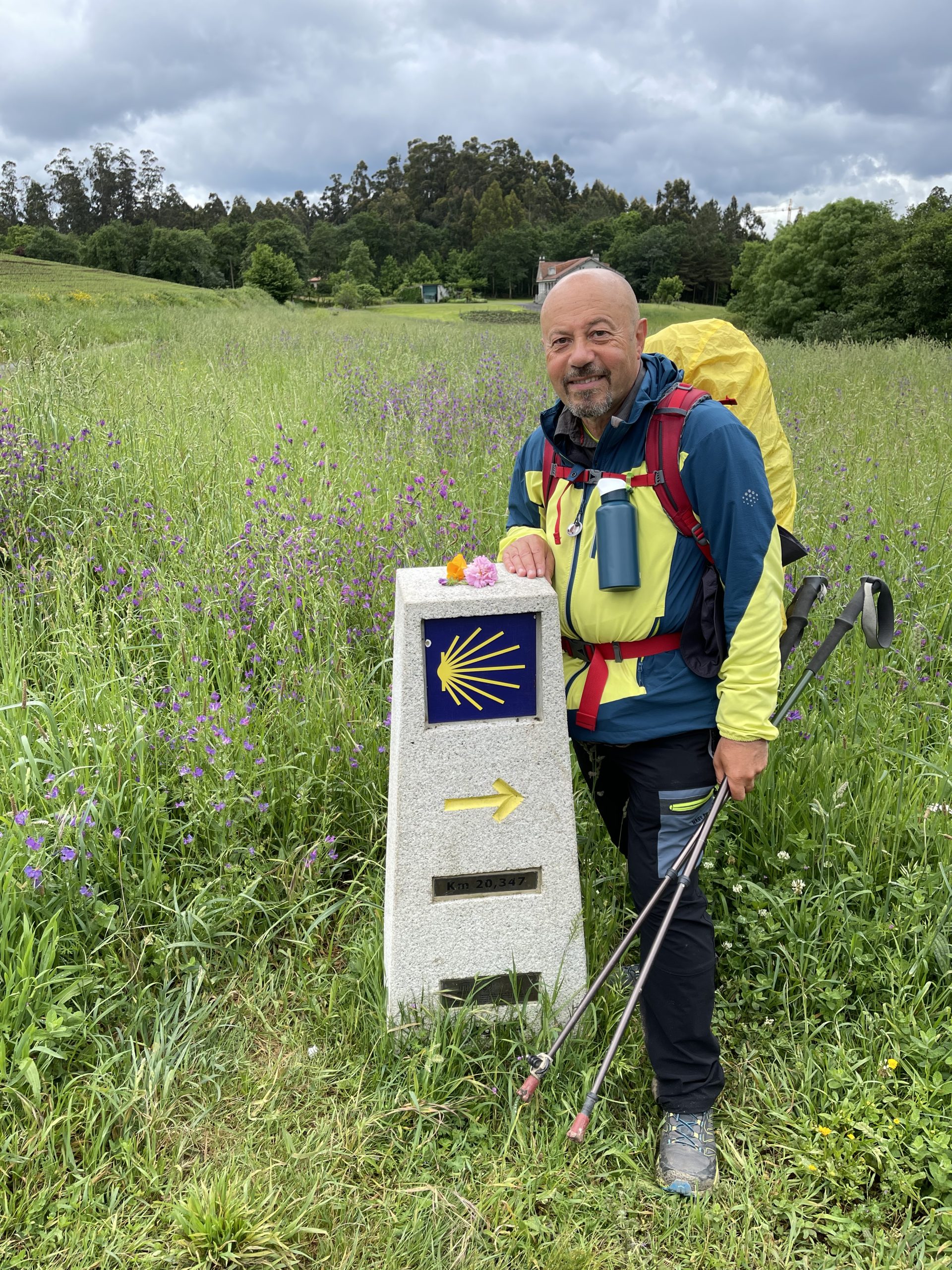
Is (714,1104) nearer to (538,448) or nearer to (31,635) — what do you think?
(538,448)

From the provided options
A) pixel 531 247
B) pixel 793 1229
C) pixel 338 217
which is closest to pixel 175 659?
pixel 793 1229

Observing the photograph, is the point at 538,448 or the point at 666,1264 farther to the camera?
the point at 538,448

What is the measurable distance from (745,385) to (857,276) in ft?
116

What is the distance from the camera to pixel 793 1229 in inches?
72.9

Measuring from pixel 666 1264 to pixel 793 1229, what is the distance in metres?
0.32

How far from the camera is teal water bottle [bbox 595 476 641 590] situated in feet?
6.30

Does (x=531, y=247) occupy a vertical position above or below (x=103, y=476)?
above

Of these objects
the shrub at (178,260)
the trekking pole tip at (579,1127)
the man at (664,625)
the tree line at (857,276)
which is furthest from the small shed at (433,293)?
the trekking pole tip at (579,1127)

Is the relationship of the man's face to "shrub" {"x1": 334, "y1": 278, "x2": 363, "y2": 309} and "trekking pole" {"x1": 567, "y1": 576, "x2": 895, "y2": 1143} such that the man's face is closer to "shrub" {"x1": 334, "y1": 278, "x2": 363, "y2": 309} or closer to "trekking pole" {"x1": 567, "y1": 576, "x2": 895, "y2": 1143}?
"trekking pole" {"x1": 567, "y1": 576, "x2": 895, "y2": 1143}

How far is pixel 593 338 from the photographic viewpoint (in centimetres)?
197

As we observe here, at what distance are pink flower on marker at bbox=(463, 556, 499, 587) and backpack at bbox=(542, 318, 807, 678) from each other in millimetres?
221

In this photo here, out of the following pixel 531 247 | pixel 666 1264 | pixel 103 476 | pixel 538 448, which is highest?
pixel 531 247

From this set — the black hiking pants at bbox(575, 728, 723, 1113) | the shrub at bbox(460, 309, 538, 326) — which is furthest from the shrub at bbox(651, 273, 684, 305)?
the black hiking pants at bbox(575, 728, 723, 1113)

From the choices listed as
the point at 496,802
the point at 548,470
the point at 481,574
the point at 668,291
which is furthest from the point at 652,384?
the point at 668,291
